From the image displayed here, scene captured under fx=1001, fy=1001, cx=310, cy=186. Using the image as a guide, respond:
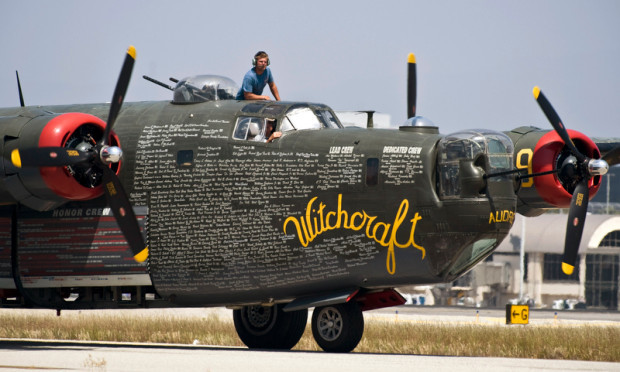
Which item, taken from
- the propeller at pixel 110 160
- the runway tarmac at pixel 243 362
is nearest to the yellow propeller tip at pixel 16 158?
the propeller at pixel 110 160

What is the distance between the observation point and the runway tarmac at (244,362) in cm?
1742

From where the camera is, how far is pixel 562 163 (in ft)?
77.5

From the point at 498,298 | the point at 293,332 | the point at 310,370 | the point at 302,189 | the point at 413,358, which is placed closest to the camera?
the point at 310,370

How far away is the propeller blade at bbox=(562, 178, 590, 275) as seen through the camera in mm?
22344

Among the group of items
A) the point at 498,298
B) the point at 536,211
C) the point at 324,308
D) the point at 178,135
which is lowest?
the point at 498,298

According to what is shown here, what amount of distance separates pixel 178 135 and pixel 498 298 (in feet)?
252

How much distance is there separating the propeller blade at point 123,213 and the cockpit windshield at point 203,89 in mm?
3143

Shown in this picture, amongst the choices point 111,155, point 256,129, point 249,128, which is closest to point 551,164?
point 256,129

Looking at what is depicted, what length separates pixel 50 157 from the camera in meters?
21.2

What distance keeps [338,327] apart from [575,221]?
5.82 m

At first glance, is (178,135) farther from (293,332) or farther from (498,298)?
(498,298)

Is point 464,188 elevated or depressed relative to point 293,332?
elevated

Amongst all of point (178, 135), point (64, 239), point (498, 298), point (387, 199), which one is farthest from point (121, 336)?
point (498, 298)

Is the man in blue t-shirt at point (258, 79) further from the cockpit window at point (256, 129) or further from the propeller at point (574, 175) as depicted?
the propeller at point (574, 175)
